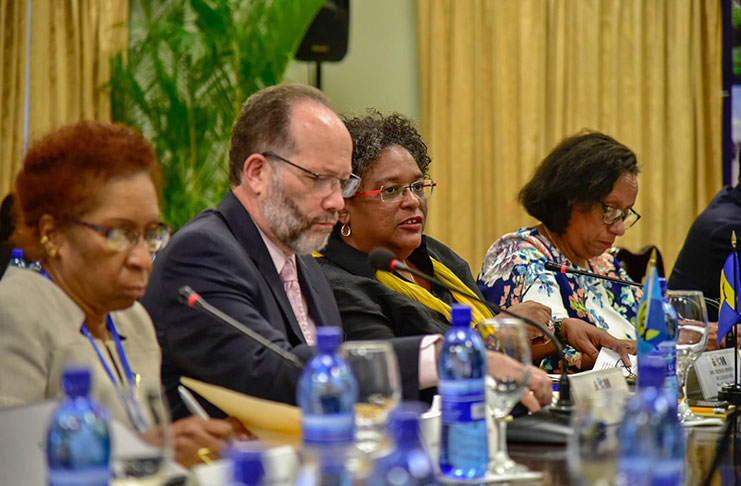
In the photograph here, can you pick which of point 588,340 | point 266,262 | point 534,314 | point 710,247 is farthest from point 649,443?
point 710,247

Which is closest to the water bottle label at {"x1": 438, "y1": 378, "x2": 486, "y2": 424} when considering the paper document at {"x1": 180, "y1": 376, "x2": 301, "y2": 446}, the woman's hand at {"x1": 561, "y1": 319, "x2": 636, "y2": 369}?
the paper document at {"x1": 180, "y1": 376, "x2": 301, "y2": 446}

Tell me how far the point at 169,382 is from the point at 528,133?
409 cm

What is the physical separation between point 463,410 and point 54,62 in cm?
435

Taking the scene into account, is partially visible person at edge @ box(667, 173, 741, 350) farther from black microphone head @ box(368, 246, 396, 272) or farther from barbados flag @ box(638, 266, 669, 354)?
black microphone head @ box(368, 246, 396, 272)

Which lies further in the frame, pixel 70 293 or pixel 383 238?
pixel 383 238

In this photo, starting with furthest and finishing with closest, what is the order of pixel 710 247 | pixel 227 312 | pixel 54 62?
pixel 54 62 < pixel 710 247 < pixel 227 312

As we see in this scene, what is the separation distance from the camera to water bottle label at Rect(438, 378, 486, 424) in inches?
55.3

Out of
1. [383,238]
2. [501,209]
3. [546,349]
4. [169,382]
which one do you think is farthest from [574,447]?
[501,209]

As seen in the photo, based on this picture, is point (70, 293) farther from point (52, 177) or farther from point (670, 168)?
point (670, 168)

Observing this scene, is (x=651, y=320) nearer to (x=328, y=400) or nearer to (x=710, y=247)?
(x=328, y=400)

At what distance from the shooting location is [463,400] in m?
1.41

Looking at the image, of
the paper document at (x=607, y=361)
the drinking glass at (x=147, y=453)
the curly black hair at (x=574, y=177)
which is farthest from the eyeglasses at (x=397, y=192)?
the drinking glass at (x=147, y=453)

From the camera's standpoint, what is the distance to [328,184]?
237 centimetres

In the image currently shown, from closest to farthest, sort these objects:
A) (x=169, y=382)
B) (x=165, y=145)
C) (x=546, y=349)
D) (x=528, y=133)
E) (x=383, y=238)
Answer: (x=169, y=382)
(x=383, y=238)
(x=546, y=349)
(x=165, y=145)
(x=528, y=133)
